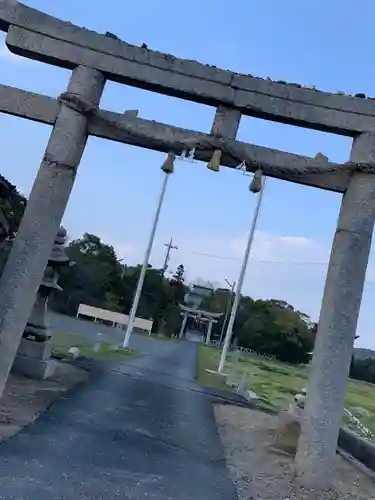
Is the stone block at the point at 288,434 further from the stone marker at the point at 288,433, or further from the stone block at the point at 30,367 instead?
the stone block at the point at 30,367

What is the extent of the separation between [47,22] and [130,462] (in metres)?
5.99

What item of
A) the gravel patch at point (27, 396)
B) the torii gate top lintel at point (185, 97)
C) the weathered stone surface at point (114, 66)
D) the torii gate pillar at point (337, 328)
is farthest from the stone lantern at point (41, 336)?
the torii gate pillar at point (337, 328)

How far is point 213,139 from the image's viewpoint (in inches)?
302

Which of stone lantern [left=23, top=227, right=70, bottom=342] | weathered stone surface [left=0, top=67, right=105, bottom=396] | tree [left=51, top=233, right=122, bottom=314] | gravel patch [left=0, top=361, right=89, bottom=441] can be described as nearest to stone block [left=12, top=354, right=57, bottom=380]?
gravel patch [left=0, top=361, right=89, bottom=441]

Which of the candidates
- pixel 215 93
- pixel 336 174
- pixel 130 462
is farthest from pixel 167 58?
pixel 130 462

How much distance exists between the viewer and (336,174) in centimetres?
785

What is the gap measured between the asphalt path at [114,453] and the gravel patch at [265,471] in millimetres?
248

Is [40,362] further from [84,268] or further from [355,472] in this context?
[84,268]

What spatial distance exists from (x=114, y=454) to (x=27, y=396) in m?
3.41

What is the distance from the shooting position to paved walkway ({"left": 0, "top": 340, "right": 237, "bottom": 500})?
5.40 meters

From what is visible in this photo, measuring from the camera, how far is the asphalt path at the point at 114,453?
17.7 feet

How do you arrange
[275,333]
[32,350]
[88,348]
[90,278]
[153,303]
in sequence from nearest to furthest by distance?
[32,350] < [88,348] < [90,278] < [275,333] < [153,303]

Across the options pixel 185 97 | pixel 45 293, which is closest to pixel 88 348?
pixel 45 293

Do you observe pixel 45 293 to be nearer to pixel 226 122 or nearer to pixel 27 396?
pixel 27 396
